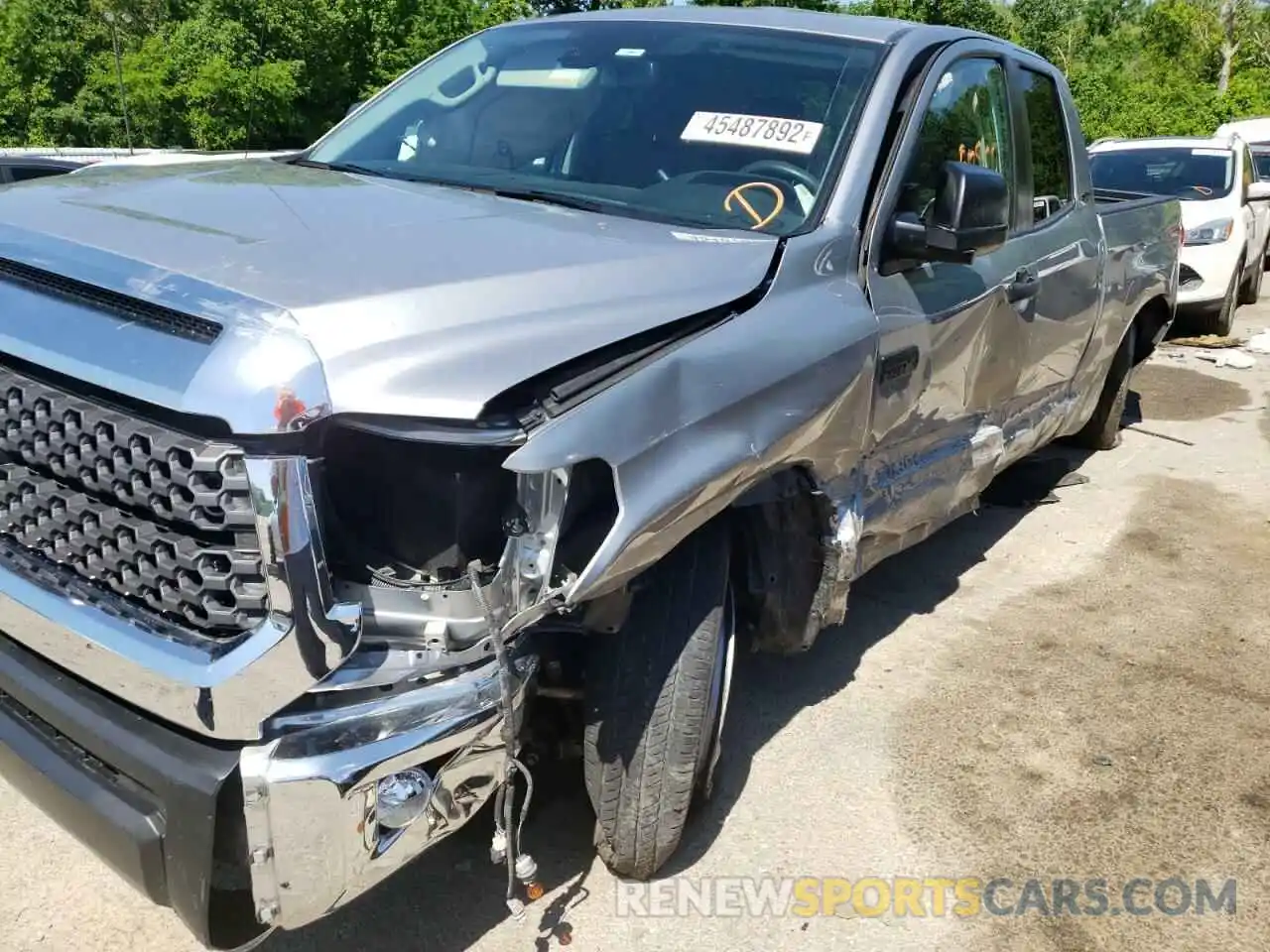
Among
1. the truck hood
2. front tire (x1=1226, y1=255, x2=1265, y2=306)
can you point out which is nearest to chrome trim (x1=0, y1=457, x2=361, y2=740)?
the truck hood

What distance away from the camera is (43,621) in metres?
2.19

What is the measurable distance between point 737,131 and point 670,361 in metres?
1.15

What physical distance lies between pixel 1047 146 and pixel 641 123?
2.09 m

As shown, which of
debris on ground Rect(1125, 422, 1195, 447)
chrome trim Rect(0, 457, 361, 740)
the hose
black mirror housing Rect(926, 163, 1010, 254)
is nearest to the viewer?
chrome trim Rect(0, 457, 361, 740)

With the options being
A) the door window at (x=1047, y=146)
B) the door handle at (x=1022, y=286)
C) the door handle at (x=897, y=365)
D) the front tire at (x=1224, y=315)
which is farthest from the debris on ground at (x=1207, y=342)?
the door handle at (x=897, y=365)

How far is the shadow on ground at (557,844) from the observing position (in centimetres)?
265

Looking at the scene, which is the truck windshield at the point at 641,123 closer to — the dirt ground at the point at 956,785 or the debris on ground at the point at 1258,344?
the dirt ground at the point at 956,785

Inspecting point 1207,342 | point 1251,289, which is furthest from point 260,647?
point 1251,289

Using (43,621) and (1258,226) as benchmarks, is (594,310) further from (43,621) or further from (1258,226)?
(1258,226)

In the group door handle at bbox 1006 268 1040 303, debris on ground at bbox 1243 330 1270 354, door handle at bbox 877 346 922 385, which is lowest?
debris on ground at bbox 1243 330 1270 354

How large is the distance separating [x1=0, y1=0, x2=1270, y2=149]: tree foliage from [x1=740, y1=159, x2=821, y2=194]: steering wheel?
2253cm

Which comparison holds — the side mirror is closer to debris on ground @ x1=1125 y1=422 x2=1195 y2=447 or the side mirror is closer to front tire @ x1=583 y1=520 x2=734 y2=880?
front tire @ x1=583 y1=520 x2=734 y2=880

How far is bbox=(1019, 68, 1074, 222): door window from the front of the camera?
4.41m

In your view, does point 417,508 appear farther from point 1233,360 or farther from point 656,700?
point 1233,360
